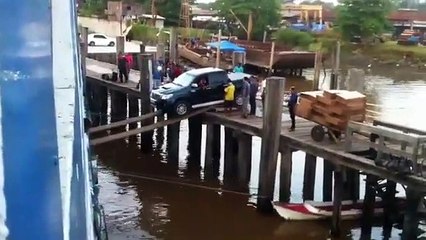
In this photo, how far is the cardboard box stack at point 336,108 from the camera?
14.2m

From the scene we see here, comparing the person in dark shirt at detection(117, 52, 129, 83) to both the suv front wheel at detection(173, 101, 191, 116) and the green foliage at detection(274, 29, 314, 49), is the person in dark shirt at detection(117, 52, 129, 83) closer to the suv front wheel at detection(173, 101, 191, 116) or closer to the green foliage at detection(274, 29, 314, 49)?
A: the suv front wheel at detection(173, 101, 191, 116)

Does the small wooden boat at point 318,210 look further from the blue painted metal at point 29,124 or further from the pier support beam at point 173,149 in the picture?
the blue painted metal at point 29,124

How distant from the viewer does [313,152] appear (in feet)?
46.5

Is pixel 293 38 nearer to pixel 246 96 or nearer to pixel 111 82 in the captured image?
pixel 111 82

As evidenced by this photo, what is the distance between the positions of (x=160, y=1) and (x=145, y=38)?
1237 centimetres

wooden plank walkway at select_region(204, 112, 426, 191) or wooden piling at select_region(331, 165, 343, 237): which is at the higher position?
wooden plank walkway at select_region(204, 112, 426, 191)

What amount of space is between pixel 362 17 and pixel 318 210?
45.9 meters

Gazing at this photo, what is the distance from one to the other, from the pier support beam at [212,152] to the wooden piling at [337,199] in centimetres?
534

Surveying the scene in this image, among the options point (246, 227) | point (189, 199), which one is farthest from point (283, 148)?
point (189, 199)

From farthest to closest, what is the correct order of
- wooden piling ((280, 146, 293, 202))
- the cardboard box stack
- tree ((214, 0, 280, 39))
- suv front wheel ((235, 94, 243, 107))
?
1. tree ((214, 0, 280, 39))
2. suv front wheel ((235, 94, 243, 107))
3. wooden piling ((280, 146, 293, 202))
4. the cardboard box stack

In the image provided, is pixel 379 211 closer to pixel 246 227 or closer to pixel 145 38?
pixel 246 227

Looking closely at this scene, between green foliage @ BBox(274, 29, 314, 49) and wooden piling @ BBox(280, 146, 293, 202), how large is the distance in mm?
42166

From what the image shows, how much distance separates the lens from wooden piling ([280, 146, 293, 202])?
1493 cm

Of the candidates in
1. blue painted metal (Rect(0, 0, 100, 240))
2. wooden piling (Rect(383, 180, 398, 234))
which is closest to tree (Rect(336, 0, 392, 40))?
wooden piling (Rect(383, 180, 398, 234))
